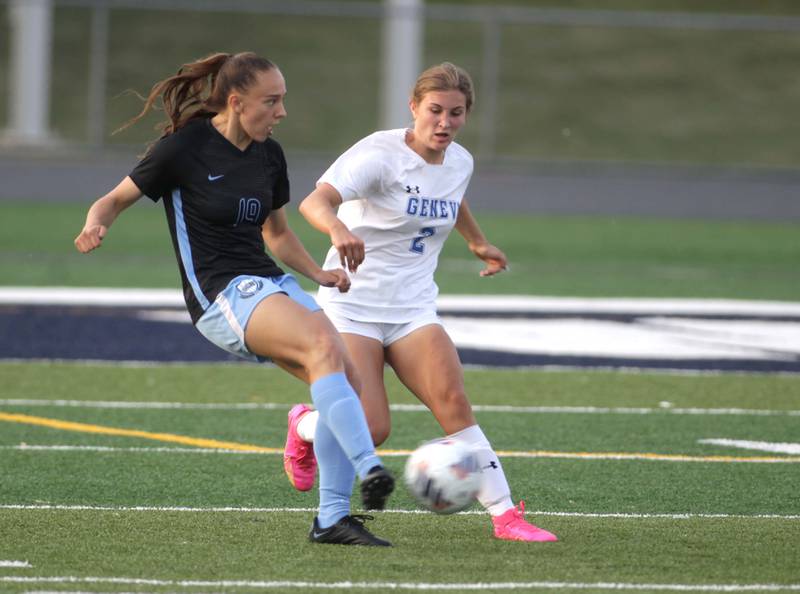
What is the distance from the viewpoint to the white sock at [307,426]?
6782mm

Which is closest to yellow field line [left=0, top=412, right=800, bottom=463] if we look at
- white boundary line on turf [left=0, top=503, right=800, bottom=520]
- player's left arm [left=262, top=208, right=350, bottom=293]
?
white boundary line on turf [left=0, top=503, right=800, bottom=520]

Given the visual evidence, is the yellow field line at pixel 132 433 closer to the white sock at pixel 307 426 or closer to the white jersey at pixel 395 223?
the white sock at pixel 307 426

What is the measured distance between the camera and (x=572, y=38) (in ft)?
92.7

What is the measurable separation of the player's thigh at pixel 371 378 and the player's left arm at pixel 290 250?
0.31m

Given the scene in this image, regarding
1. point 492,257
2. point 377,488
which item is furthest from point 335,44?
point 377,488

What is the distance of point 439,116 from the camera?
21.9 ft

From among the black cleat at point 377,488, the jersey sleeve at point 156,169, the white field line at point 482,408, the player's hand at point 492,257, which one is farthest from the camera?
the white field line at point 482,408

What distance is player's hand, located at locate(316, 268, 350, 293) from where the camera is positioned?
6348 millimetres

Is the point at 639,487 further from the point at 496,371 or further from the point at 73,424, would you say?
the point at 496,371

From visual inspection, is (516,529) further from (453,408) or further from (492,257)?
(492,257)

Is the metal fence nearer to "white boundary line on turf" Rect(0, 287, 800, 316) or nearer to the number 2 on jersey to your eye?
"white boundary line on turf" Rect(0, 287, 800, 316)

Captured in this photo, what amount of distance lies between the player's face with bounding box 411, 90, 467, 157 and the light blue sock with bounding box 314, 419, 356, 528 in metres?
1.34

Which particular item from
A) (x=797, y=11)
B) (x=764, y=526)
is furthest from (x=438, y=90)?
(x=797, y=11)

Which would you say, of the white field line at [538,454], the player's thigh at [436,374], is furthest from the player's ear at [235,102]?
the white field line at [538,454]
